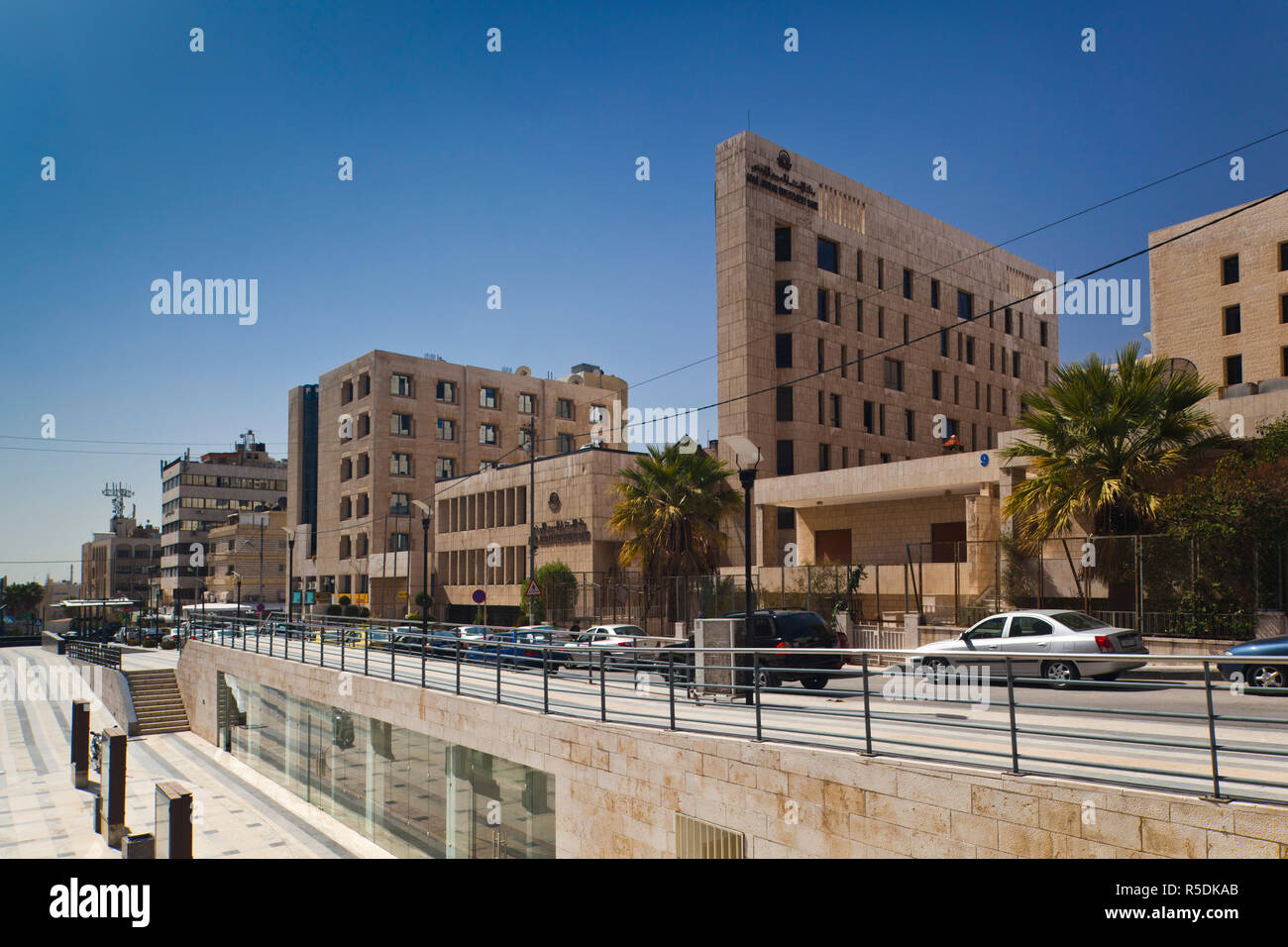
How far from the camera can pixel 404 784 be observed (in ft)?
57.6

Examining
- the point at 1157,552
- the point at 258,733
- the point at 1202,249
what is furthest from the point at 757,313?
the point at 258,733

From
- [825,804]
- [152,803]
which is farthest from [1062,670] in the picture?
[152,803]

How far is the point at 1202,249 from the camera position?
3916 centimetres

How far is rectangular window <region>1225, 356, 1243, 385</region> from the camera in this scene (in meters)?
38.4

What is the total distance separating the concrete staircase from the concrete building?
5626cm

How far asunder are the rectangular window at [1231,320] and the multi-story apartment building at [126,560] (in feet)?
429

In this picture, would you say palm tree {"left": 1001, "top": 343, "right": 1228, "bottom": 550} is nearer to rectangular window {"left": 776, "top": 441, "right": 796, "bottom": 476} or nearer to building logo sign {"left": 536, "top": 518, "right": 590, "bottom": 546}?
rectangular window {"left": 776, "top": 441, "right": 796, "bottom": 476}

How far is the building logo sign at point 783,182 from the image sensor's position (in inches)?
1743

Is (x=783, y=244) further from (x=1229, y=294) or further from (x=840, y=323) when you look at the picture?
(x=1229, y=294)

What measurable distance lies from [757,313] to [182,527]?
9256 centimetres

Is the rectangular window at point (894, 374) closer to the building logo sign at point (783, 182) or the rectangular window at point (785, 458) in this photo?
the rectangular window at point (785, 458)

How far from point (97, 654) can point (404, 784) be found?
29522 millimetres
